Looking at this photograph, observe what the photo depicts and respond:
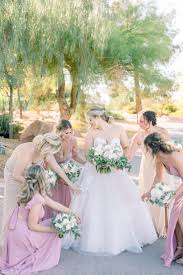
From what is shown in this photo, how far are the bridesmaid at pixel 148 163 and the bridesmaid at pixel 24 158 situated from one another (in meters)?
1.41

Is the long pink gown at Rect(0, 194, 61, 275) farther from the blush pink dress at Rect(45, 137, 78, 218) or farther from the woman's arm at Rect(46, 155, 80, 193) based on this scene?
the blush pink dress at Rect(45, 137, 78, 218)

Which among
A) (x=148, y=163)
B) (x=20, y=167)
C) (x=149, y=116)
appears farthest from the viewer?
(x=148, y=163)

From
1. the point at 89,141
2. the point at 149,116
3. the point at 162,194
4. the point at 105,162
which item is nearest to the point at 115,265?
the point at 162,194

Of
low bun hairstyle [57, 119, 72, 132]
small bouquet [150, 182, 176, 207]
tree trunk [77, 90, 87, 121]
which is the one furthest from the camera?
tree trunk [77, 90, 87, 121]

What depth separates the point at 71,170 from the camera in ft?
18.5

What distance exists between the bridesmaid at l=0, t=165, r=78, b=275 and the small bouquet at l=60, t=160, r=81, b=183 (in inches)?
39.0

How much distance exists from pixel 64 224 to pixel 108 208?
104 cm

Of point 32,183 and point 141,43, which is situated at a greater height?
point 141,43

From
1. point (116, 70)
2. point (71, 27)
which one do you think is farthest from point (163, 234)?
point (116, 70)

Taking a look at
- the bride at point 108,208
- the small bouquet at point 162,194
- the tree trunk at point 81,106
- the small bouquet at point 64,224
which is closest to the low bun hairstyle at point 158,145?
the small bouquet at point 162,194

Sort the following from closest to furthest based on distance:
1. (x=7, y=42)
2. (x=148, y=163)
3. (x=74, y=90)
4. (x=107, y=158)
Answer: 1. (x=107, y=158)
2. (x=148, y=163)
3. (x=7, y=42)
4. (x=74, y=90)

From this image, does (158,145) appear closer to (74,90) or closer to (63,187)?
(63,187)

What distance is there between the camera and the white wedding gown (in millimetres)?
5242

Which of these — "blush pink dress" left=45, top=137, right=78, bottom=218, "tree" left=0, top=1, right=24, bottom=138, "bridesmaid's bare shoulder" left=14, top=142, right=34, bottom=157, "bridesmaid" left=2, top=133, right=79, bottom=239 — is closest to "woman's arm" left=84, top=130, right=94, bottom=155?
"blush pink dress" left=45, top=137, right=78, bottom=218
